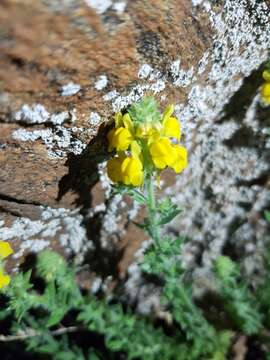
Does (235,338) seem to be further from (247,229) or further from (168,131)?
(168,131)

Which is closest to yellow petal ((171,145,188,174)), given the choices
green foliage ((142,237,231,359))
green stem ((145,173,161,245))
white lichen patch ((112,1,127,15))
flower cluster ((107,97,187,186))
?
flower cluster ((107,97,187,186))

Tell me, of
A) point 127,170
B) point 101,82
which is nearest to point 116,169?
point 127,170

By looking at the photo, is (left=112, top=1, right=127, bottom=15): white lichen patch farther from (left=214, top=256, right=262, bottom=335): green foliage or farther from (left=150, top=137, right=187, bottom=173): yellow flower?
(left=214, top=256, right=262, bottom=335): green foliage

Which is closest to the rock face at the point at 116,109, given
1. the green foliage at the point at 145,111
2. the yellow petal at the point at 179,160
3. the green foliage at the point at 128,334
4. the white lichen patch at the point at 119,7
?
the white lichen patch at the point at 119,7

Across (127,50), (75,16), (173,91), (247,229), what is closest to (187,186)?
(247,229)

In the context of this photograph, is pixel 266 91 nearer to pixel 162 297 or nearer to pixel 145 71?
pixel 145 71

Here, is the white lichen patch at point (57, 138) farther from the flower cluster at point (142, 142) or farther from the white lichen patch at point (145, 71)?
the white lichen patch at point (145, 71)
